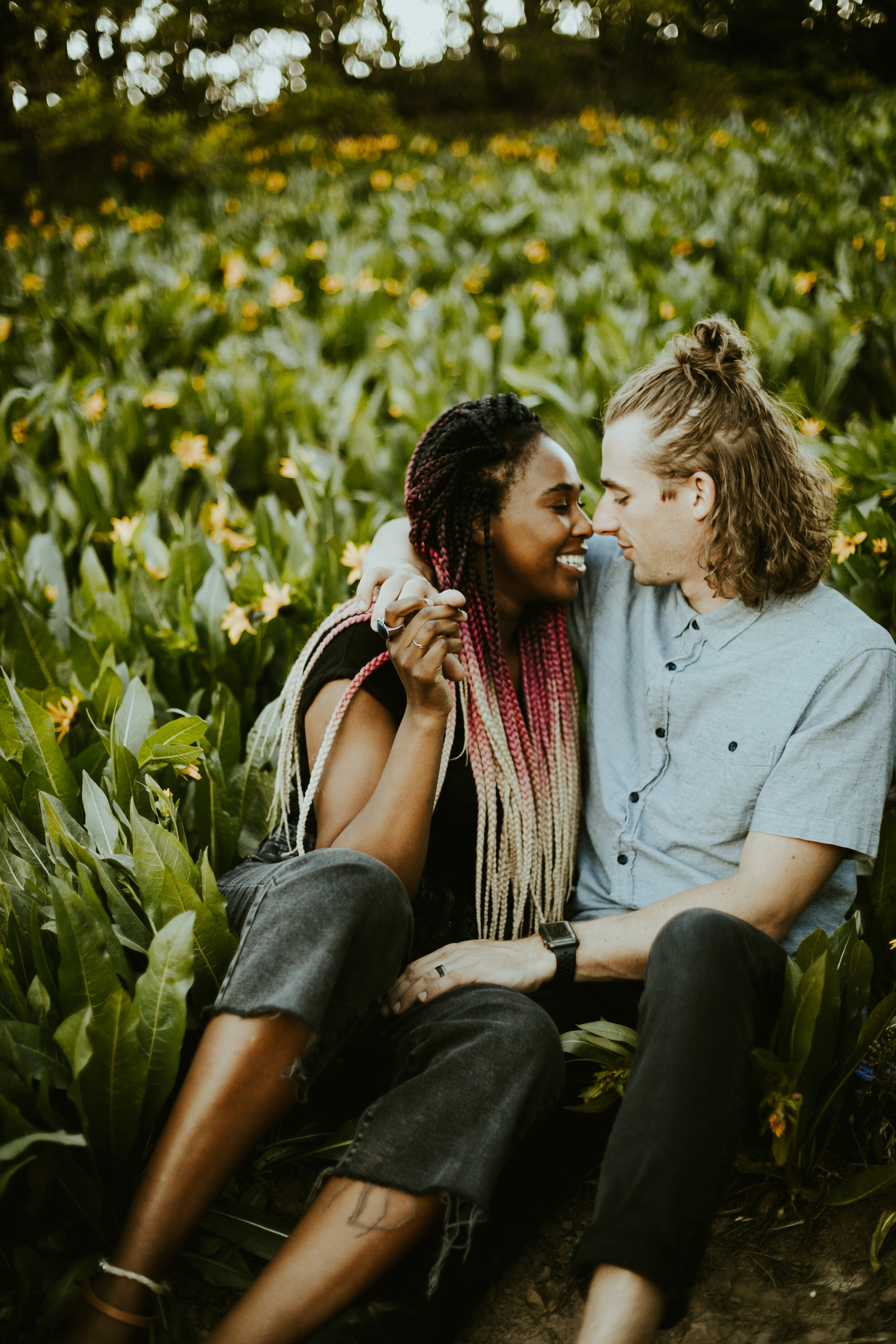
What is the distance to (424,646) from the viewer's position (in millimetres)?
1690

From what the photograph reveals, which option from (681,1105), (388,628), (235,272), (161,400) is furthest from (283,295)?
(681,1105)

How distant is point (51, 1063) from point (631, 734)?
A: 1.21m

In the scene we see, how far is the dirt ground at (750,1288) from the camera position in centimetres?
152

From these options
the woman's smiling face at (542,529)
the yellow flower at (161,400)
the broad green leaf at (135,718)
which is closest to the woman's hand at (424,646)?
the woman's smiling face at (542,529)

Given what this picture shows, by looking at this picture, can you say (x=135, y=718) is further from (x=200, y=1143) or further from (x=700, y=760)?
(x=700, y=760)

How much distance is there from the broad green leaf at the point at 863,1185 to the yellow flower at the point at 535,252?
5.21 metres

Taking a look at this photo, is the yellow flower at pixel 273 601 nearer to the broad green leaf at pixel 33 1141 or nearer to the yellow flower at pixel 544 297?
the broad green leaf at pixel 33 1141

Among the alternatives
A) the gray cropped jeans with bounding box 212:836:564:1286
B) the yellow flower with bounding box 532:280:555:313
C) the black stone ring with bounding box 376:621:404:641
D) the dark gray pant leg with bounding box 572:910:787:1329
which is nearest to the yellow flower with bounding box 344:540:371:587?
the black stone ring with bounding box 376:621:404:641

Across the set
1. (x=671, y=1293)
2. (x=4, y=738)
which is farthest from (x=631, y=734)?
(x=4, y=738)

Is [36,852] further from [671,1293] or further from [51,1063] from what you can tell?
[671,1293]

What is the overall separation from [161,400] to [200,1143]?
3.40 m

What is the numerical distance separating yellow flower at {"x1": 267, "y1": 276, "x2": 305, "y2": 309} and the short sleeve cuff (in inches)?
179

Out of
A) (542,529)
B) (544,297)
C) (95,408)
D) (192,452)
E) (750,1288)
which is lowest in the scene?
(750,1288)

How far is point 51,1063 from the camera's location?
149cm
